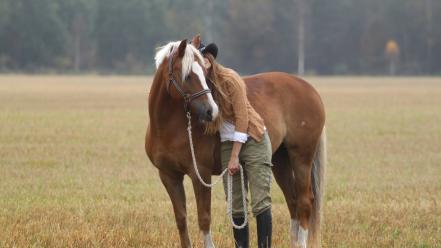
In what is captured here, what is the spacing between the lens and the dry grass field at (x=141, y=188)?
28.7 ft

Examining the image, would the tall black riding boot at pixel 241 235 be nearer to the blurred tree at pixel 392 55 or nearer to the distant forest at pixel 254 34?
the distant forest at pixel 254 34

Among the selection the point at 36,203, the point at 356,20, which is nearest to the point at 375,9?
the point at 356,20

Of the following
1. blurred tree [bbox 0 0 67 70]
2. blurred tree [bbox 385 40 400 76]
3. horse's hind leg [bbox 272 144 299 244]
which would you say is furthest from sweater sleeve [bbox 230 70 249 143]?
blurred tree [bbox 385 40 400 76]

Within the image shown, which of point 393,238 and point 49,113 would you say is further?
point 49,113

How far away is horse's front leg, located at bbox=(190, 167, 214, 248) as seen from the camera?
285 inches

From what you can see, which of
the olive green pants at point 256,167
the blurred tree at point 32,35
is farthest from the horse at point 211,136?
the blurred tree at point 32,35

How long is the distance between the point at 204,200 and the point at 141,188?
5.86 metres

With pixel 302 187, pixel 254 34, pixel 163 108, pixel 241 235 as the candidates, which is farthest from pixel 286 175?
pixel 254 34

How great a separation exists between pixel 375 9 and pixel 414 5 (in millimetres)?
5098

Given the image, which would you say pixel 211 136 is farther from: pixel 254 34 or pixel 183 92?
pixel 254 34

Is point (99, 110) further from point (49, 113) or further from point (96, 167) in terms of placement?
point (96, 167)

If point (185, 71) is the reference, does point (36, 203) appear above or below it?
below

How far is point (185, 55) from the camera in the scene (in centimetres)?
692

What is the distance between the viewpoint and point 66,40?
3841 inches
